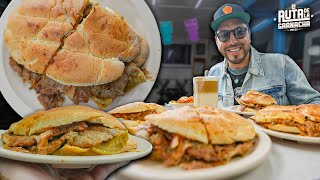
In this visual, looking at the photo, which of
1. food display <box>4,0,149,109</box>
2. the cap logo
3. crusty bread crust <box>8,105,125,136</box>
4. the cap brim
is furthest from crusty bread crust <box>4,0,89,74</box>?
the cap logo

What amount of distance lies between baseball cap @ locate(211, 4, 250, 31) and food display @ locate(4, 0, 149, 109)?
1.82 feet

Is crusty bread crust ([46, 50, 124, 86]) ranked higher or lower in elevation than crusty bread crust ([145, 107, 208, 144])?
higher

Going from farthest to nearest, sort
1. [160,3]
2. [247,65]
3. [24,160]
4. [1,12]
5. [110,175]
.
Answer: [247,65], [160,3], [1,12], [110,175], [24,160]

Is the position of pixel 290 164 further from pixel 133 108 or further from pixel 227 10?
pixel 227 10

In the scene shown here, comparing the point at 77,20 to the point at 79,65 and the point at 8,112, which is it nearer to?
the point at 79,65

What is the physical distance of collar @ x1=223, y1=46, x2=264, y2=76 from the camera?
1752 mm

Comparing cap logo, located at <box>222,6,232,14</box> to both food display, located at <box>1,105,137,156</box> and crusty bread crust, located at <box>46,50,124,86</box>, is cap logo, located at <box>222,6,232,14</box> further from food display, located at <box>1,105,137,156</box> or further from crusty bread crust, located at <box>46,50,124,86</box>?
food display, located at <box>1,105,137,156</box>

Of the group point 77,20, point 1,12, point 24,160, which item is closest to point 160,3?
point 77,20

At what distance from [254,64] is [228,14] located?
508mm

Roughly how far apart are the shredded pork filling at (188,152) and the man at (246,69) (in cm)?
73

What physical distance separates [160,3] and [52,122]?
753 millimetres

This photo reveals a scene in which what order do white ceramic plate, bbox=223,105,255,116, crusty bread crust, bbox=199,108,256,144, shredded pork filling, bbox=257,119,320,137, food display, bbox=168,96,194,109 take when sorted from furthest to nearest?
white ceramic plate, bbox=223,105,255,116 < food display, bbox=168,96,194,109 < shredded pork filling, bbox=257,119,320,137 < crusty bread crust, bbox=199,108,256,144

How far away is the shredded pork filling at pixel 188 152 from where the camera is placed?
2.57ft

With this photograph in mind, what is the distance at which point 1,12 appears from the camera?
0.96 meters
